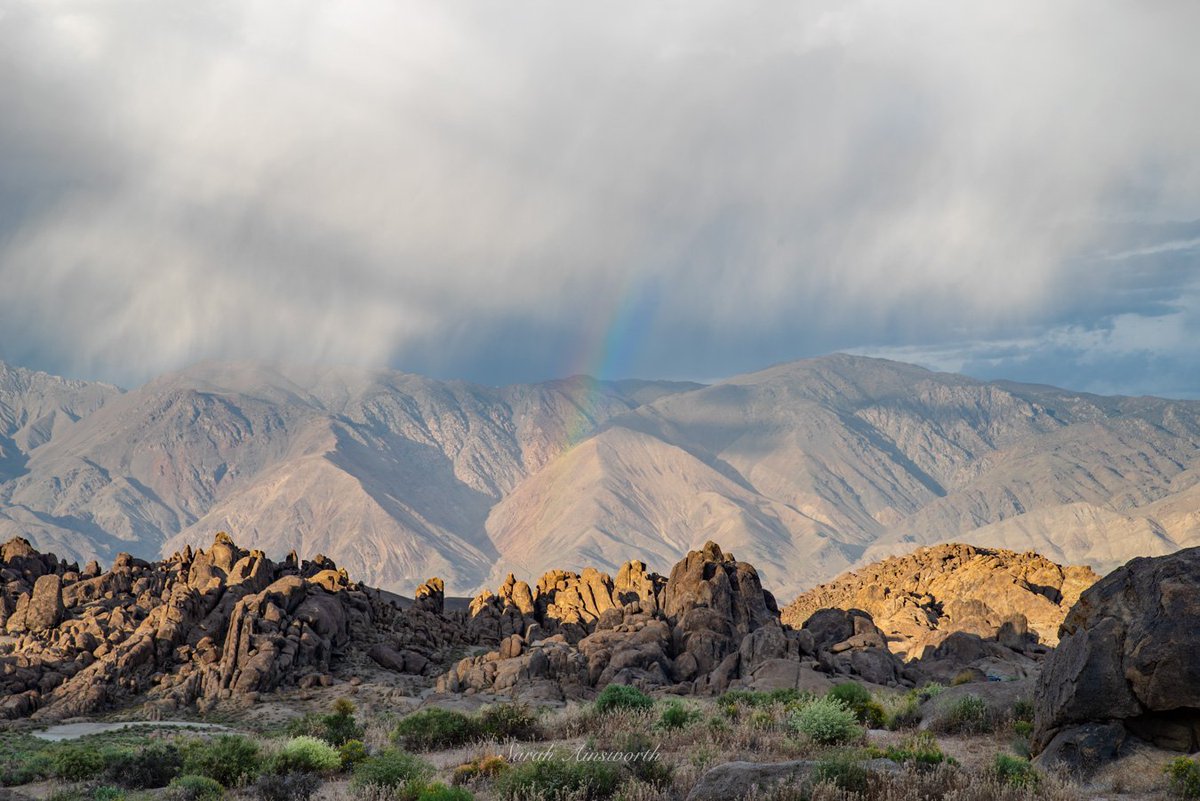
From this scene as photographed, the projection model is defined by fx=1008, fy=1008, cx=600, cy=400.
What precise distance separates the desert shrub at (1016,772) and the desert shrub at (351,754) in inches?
652

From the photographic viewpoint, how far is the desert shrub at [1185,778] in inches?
735

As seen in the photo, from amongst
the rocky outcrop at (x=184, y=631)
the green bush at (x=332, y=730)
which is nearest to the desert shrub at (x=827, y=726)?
the green bush at (x=332, y=730)

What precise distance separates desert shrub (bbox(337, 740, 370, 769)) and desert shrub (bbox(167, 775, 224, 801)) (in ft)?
13.7

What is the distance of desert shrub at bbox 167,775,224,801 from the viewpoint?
24078 millimetres

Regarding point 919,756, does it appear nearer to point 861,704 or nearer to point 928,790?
point 928,790

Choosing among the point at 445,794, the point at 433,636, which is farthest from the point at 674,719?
the point at 433,636

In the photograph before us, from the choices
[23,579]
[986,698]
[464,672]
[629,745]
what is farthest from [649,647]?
[23,579]

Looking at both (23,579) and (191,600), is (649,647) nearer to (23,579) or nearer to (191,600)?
(191,600)

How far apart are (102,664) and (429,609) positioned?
36.7 m

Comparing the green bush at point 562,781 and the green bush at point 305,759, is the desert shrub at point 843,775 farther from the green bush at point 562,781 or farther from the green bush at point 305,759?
the green bush at point 305,759

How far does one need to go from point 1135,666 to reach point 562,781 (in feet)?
40.5

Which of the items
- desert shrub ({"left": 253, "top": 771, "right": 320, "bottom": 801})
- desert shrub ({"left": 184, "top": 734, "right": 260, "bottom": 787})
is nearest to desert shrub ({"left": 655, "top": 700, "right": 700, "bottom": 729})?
desert shrub ({"left": 253, "top": 771, "right": 320, "bottom": 801})

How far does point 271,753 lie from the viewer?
2959cm

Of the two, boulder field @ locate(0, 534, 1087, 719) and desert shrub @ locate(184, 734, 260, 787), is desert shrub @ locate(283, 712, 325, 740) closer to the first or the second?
desert shrub @ locate(184, 734, 260, 787)
